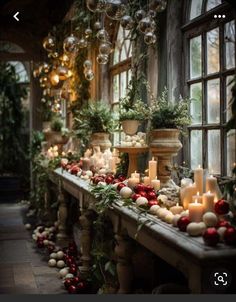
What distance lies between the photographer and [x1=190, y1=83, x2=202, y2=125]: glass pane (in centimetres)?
446

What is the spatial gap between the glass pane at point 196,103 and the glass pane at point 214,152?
239 millimetres

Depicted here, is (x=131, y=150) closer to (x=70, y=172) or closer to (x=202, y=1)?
(x=202, y=1)

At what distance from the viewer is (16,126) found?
1323 centimetres

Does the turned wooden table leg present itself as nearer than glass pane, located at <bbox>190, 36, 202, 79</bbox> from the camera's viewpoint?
Yes

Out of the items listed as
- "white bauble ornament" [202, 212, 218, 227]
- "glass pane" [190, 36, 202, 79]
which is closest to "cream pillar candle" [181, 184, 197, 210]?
"white bauble ornament" [202, 212, 218, 227]

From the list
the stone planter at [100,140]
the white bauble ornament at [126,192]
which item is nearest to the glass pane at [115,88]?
the stone planter at [100,140]

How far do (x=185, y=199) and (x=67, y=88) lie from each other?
5.69 metres

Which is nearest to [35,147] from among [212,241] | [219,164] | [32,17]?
[32,17]

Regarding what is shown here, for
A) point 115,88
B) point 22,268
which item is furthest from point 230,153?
point 115,88

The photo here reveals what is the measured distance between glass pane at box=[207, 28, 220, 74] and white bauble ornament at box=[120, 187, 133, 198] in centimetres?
114

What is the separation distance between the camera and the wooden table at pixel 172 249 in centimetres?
248

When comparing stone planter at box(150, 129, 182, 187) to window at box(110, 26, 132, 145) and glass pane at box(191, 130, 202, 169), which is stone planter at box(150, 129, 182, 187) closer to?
glass pane at box(191, 130, 202, 169)

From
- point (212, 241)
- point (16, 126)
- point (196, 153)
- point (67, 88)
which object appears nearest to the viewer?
point (212, 241)

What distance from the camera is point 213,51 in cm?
421
